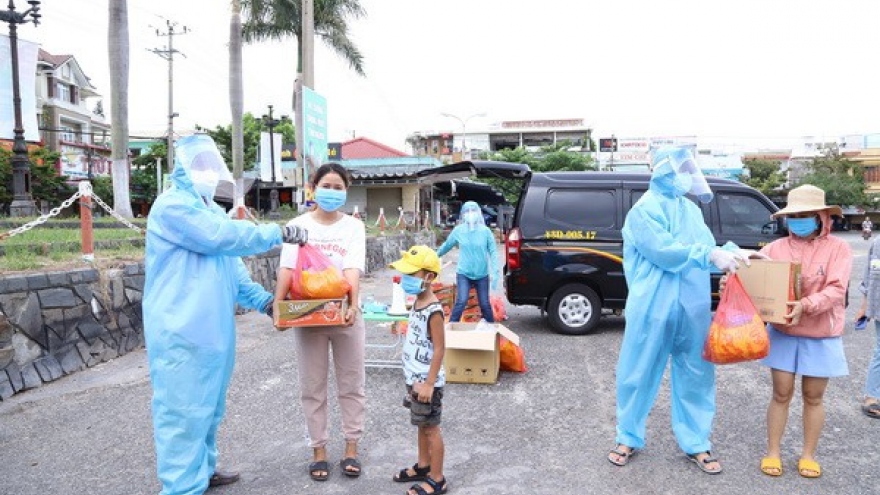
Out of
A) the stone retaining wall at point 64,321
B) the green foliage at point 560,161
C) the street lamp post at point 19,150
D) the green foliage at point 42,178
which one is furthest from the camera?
the green foliage at point 560,161

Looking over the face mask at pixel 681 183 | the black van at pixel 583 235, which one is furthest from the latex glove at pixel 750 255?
the black van at pixel 583 235

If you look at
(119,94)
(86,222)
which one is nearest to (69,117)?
(119,94)

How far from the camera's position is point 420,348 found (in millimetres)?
3455

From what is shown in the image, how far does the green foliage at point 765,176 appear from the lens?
4712 centimetres

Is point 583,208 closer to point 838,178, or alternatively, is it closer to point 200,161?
point 200,161

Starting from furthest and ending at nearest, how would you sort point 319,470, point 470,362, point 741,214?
1. point 741,214
2. point 470,362
3. point 319,470

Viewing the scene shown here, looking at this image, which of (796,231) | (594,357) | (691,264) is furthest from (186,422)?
A: (594,357)

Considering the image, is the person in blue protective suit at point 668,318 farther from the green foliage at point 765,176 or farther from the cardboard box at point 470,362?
the green foliage at point 765,176

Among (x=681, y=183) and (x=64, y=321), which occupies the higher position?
(x=681, y=183)

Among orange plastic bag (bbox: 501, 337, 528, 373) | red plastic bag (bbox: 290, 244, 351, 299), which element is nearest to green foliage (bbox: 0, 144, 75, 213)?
orange plastic bag (bbox: 501, 337, 528, 373)

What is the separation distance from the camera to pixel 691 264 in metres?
3.56

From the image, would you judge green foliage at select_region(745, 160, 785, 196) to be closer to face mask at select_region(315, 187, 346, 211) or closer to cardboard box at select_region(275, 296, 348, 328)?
face mask at select_region(315, 187, 346, 211)

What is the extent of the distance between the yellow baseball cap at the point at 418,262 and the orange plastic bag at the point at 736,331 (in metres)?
1.63

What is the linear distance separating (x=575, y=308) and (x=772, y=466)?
4094 mm
